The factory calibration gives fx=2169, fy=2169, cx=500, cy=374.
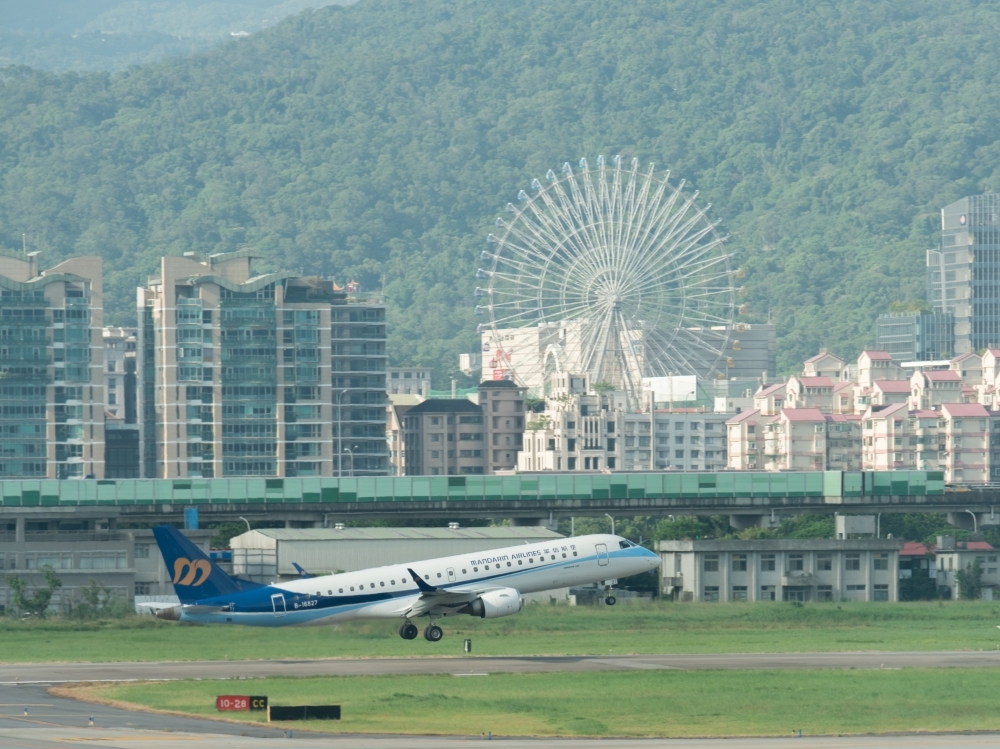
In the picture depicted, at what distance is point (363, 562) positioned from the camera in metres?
155

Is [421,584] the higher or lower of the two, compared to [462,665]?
higher

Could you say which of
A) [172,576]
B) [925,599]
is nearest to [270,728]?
[172,576]

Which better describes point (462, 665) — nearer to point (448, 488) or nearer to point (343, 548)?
point (343, 548)

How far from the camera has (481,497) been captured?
17988 centimetres

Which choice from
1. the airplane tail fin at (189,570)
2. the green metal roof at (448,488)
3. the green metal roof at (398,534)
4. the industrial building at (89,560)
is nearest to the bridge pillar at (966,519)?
the green metal roof at (448,488)

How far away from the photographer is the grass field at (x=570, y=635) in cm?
11306

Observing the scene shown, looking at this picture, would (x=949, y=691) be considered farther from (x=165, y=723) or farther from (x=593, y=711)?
(x=165, y=723)

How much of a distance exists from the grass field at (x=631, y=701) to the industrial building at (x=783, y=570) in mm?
56958

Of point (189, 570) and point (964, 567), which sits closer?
point (189, 570)

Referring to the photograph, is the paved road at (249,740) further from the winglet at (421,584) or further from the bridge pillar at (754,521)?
the bridge pillar at (754,521)

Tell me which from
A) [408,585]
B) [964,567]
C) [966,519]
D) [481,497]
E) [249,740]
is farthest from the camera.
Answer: [966,519]

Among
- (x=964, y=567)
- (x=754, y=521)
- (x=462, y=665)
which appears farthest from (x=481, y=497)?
(x=462, y=665)

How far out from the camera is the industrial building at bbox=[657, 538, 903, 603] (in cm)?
15675

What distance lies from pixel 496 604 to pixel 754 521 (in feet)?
245
